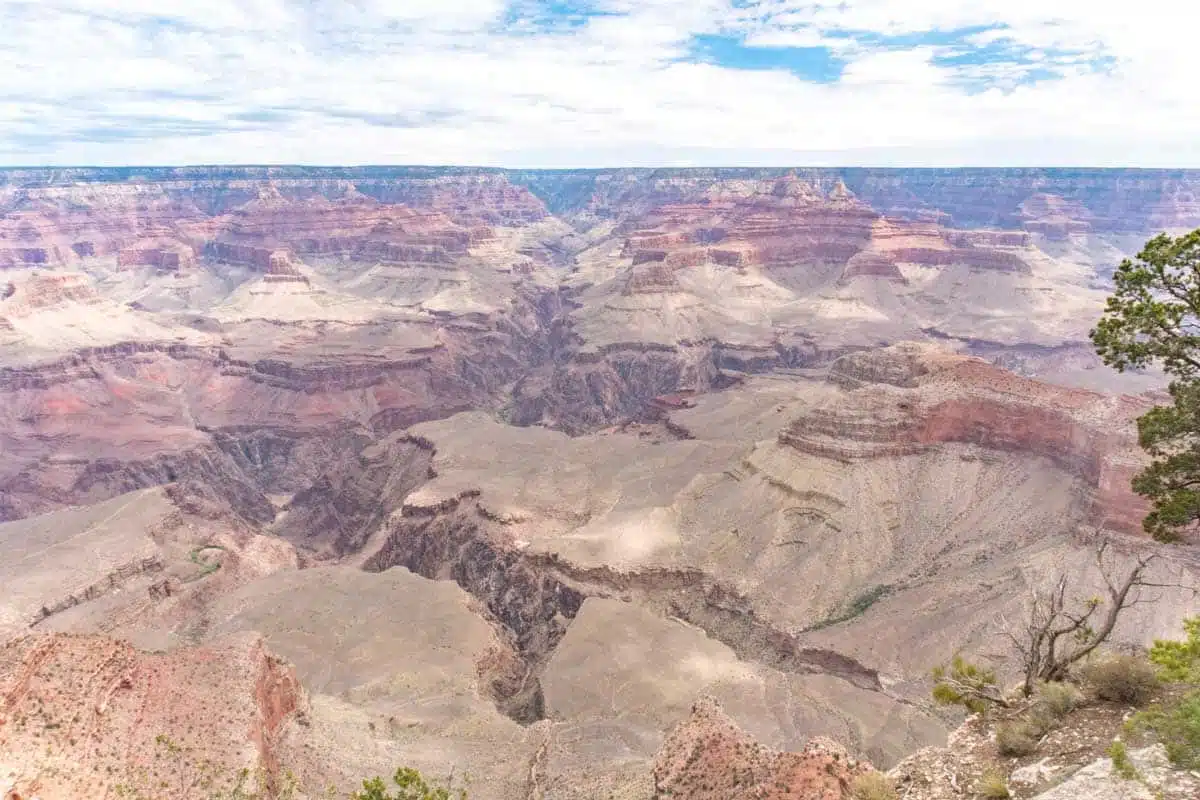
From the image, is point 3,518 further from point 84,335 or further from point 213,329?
point 213,329

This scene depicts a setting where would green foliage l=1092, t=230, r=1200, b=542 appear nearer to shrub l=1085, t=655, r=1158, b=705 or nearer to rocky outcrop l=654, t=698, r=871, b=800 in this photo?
shrub l=1085, t=655, r=1158, b=705

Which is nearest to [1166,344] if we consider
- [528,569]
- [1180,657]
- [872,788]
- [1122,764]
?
[1180,657]

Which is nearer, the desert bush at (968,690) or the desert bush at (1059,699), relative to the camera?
the desert bush at (1059,699)

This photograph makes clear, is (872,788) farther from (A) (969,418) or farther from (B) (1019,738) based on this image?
(A) (969,418)

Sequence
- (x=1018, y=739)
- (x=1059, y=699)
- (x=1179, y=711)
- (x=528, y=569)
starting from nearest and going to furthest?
(x=1179, y=711) < (x=1018, y=739) < (x=1059, y=699) < (x=528, y=569)

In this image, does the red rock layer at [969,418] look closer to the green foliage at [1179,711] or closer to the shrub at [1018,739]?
the green foliage at [1179,711]

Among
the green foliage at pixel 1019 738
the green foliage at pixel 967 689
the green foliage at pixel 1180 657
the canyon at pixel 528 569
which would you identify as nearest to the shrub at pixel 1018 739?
the green foliage at pixel 1019 738

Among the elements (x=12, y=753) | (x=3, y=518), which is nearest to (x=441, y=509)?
(x=12, y=753)
